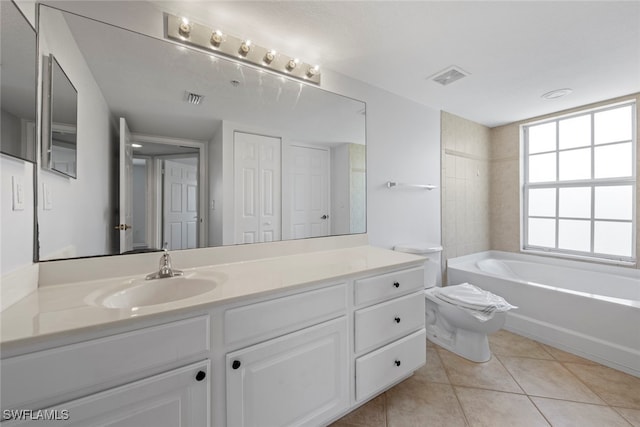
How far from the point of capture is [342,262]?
154 centimetres

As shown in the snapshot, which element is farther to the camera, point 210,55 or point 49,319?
point 210,55

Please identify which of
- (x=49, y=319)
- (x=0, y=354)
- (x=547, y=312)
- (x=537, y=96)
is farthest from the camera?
(x=537, y=96)

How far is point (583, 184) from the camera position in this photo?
9.30ft

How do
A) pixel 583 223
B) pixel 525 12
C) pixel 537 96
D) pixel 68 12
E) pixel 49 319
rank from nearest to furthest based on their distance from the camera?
pixel 49 319, pixel 68 12, pixel 525 12, pixel 537 96, pixel 583 223

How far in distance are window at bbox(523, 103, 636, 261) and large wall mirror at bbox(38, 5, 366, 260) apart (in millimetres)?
2944

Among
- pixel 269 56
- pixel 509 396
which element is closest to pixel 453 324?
pixel 509 396

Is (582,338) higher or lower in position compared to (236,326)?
lower

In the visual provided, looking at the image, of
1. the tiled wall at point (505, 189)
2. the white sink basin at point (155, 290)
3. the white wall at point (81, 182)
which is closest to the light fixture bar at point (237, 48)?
the white wall at point (81, 182)

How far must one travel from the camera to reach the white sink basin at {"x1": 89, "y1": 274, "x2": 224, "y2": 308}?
40.2 inches

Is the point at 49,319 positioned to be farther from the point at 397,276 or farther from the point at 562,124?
the point at 562,124

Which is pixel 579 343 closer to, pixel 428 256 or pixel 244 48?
pixel 428 256

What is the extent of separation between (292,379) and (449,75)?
7.87 feet

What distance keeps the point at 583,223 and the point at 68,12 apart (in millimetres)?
4584

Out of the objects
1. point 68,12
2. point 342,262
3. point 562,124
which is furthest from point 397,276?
point 562,124
